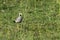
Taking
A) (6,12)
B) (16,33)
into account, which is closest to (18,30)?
(16,33)

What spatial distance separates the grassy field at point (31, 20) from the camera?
5020mm

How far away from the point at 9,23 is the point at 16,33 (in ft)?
1.43

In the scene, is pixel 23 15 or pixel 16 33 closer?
pixel 16 33

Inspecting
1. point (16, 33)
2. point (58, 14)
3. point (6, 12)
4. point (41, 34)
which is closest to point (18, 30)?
point (16, 33)

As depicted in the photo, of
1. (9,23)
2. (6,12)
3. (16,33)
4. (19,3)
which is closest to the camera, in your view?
(16,33)

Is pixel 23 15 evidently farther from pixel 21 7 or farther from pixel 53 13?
pixel 53 13

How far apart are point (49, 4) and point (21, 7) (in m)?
0.74

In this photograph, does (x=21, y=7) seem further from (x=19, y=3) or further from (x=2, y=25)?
(x=2, y=25)

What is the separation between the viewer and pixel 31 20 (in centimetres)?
555

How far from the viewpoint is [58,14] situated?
229 inches

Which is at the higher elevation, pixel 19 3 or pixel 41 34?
pixel 19 3

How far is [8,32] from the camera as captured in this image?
5070mm

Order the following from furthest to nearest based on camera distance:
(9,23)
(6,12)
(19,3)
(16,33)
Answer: (19,3) < (6,12) < (9,23) < (16,33)

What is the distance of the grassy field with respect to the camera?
5.02 metres
